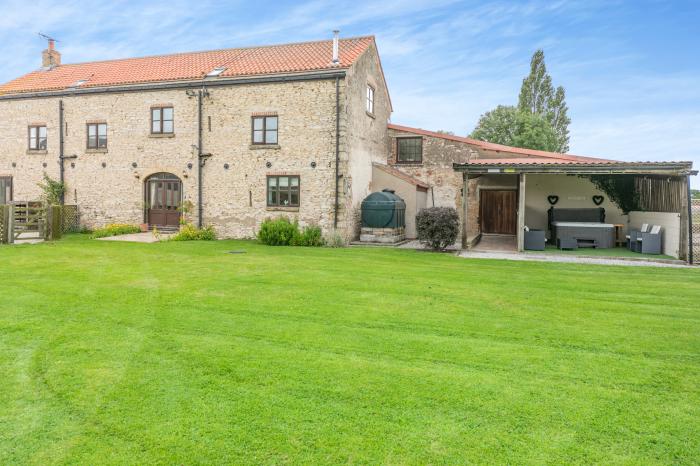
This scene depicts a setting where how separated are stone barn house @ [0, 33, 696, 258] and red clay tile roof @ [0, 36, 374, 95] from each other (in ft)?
0.38

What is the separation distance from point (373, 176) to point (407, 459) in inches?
726

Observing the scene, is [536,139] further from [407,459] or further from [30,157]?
[407,459]

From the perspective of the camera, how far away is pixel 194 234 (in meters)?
19.1

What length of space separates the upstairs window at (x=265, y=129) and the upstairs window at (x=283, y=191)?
153cm

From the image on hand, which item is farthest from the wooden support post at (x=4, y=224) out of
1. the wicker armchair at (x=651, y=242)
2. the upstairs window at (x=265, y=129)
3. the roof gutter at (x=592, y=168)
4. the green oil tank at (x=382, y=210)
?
the wicker armchair at (x=651, y=242)

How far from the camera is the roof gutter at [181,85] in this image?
1815cm

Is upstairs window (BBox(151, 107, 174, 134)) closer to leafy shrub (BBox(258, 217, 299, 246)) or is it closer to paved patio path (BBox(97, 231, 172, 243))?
paved patio path (BBox(97, 231, 172, 243))

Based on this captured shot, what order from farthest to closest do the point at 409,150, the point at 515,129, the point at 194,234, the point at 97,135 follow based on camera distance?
the point at 515,129 < the point at 409,150 < the point at 97,135 < the point at 194,234

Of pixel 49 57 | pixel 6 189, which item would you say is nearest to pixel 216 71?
pixel 6 189

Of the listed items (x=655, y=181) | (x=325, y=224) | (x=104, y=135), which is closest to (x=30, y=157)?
(x=104, y=135)

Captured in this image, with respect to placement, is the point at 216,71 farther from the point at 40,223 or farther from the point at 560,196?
the point at 560,196

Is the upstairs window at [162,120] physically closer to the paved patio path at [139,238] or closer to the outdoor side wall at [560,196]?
the paved patio path at [139,238]

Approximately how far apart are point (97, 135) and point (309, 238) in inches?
457

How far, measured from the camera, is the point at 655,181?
16.7 m
